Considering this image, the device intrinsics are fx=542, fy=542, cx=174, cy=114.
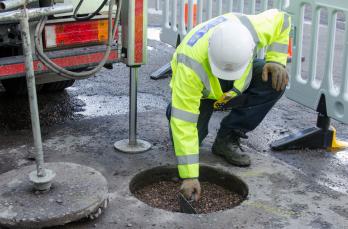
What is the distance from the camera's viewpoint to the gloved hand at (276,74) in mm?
3605

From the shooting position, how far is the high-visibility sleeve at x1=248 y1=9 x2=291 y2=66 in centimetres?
343

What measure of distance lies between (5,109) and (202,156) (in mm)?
1971

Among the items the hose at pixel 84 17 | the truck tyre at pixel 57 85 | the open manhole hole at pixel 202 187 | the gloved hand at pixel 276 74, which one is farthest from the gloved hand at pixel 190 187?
the truck tyre at pixel 57 85

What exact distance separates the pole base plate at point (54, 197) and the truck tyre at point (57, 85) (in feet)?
6.21

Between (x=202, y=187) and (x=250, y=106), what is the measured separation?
653 millimetres

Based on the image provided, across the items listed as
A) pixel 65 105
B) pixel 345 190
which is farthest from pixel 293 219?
pixel 65 105

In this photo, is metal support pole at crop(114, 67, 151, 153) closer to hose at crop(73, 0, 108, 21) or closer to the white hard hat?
hose at crop(73, 0, 108, 21)

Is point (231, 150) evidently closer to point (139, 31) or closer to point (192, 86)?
point (192, 86)

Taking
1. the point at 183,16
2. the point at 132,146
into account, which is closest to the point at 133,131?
the point at 132,146

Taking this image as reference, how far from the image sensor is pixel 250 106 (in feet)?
12.3

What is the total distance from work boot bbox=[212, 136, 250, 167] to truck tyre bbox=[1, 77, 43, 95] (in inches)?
80.4

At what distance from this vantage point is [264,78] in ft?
11.9

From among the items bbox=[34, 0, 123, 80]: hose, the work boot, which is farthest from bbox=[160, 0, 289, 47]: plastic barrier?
bbox=[34, 0, 123, 80]: hose

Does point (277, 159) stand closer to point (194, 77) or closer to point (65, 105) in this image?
point (194, 77)
